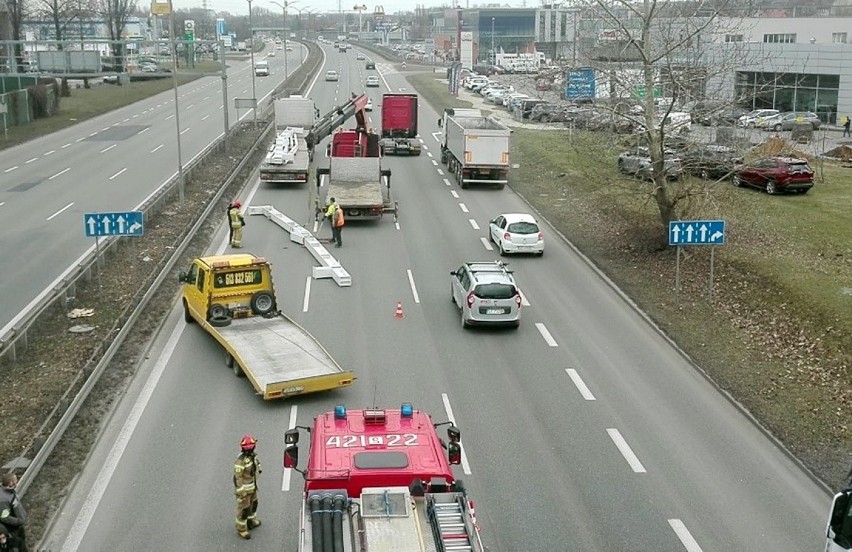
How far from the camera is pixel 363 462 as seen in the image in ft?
35.9

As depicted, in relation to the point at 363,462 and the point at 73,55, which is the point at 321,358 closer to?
the point at 363,462

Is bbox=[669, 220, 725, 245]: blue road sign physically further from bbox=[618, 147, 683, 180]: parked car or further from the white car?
the white car

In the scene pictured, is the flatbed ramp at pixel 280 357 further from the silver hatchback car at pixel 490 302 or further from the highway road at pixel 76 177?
the highway road at pixel 76 177

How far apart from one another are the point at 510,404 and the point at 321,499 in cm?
972

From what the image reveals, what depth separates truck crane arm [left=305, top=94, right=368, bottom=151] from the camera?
40719mm

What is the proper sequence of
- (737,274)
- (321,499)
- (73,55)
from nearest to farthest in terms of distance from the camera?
(321,499) → (737,274) → (73,55)

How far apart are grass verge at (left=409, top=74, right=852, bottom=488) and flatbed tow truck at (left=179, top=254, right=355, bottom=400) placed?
29.2 ft

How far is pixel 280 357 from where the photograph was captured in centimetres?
2022

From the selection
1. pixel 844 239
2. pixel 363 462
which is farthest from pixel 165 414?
pixel 844 239

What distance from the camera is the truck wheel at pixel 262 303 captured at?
2262 cm

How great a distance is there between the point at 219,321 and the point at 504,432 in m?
7.78

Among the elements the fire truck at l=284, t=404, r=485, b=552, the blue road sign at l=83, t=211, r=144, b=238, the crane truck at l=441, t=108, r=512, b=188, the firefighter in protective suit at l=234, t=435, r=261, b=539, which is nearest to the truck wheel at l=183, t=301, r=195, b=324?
the blue road sign at l=83, t=211, r=144, b=238

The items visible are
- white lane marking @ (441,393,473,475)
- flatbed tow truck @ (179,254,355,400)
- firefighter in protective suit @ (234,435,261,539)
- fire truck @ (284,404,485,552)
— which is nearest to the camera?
fire truck @ (284,404,485,552)

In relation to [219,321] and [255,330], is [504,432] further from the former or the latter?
[219,321]
